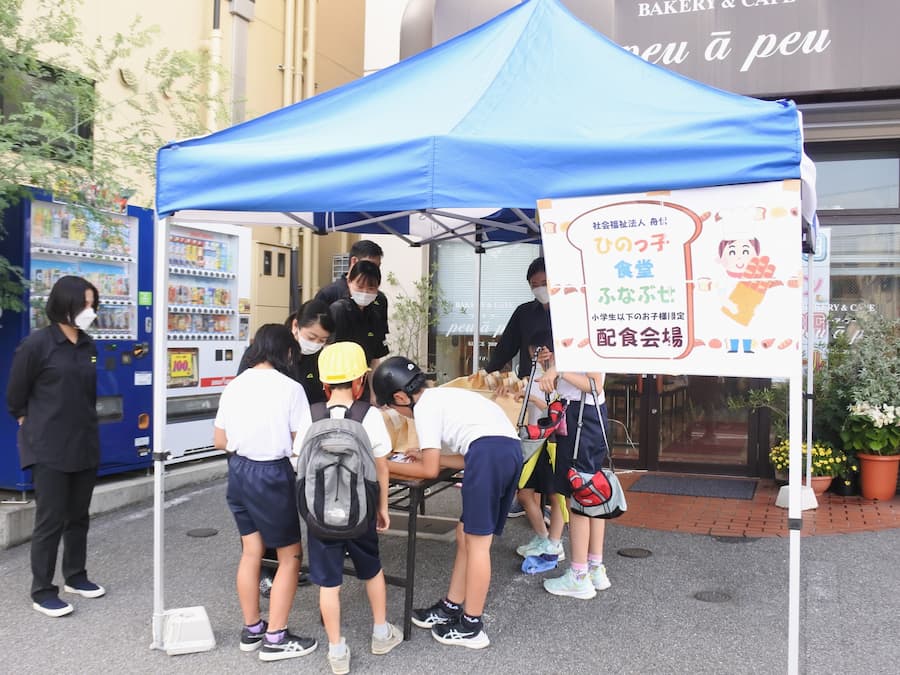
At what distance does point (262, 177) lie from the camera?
3680mm

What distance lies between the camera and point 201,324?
741 cm

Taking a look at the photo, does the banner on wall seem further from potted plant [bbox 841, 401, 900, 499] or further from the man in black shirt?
potted plant [bbox 841, 401, 900, 499]

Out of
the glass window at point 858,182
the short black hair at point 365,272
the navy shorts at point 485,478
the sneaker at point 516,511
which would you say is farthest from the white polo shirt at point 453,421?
the glass window at point 858,182

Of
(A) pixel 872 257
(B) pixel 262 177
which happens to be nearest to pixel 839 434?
(A) pixel 872 257

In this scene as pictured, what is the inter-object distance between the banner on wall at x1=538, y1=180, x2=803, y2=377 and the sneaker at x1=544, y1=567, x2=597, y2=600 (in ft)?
5.15

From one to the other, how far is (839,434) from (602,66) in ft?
14.1

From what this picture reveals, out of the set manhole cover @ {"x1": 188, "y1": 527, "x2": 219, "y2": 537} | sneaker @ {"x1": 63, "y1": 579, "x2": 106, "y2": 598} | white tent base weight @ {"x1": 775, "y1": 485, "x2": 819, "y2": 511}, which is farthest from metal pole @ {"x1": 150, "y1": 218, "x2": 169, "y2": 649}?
white tent base weight @ {"x1": 775, "y1": 485, "x2": 819, "y2": 511}

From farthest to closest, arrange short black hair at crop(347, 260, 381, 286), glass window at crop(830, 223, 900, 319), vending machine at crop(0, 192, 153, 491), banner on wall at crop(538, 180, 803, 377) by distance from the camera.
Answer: glass window at crop(830, 223, 900, 319), vending machine at crop(0, 192, 153, 491), short black hair at crop(347, 260, 381, 286), banner on wall at crop(538, 180, 803, 377)

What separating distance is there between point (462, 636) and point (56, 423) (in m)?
2.42

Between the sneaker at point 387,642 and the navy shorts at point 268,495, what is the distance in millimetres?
609

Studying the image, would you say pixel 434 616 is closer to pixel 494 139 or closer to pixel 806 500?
pixel 494 139

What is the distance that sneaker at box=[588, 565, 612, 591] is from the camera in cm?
449

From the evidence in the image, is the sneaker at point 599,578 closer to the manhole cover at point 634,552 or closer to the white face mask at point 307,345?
the manhole cover at point 634,552

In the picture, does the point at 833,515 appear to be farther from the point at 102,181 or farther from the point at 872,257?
the point at 102,181
